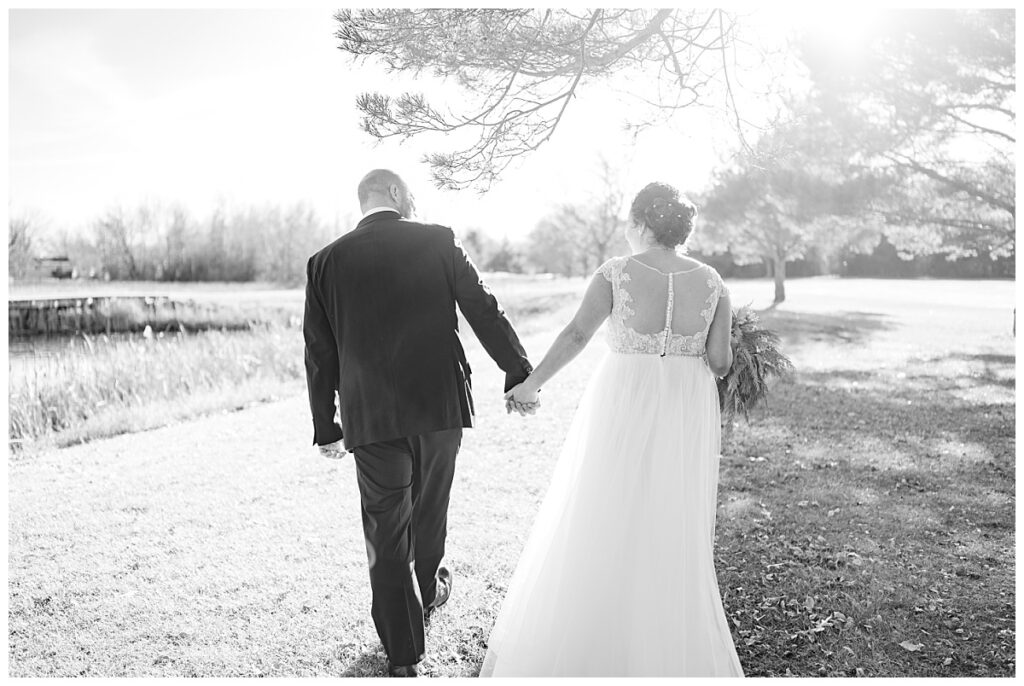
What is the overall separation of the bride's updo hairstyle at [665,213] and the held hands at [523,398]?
85 centimetres

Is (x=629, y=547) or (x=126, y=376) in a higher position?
(x=126, y=376)

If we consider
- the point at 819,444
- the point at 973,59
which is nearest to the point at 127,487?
the point at 819,444

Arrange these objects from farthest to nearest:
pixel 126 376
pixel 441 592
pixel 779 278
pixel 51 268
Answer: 1. pixel 779 278
2. pixel 51 268
3. pixel 126 376
4. pixel 441 592

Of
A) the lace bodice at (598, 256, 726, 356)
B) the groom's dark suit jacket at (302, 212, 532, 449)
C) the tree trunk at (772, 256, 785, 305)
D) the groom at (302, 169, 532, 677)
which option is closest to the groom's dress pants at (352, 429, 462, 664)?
the groom at (302, 169, 532, 677)

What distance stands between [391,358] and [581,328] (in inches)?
31.8

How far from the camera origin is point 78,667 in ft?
10.2

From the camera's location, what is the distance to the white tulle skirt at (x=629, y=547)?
2801 mm

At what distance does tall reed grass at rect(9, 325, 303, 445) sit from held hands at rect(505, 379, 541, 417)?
21.0ft

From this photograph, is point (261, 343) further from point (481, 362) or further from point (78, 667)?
point (78, 667)

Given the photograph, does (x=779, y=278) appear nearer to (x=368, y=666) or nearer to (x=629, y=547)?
(x=629, y=547)

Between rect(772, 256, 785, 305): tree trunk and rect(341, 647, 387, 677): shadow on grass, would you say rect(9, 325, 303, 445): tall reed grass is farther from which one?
rect(772, 256, 785, 305): tree trunk

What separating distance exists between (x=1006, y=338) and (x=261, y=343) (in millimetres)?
16417

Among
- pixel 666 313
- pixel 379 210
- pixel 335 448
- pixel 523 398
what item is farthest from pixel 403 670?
pixel 379 210

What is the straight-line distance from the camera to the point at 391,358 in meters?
3.00
